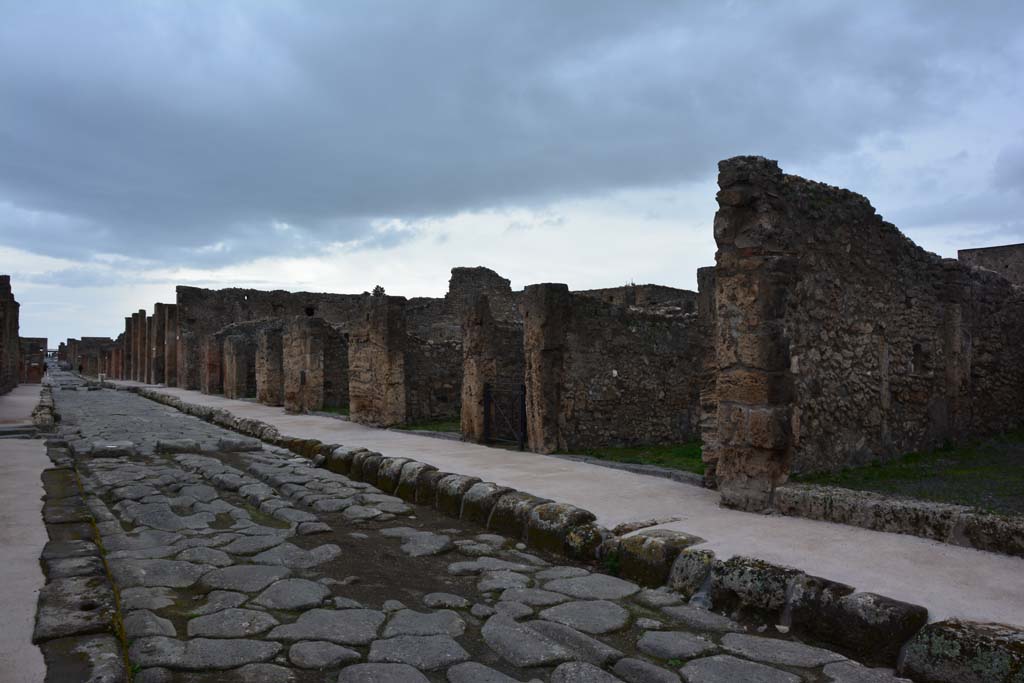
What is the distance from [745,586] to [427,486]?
365 centimetres

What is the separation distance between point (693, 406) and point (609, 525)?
22.2 feet

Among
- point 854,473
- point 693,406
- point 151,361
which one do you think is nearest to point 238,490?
point 854,473

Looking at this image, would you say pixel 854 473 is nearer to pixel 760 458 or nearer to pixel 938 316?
pixel 760 458

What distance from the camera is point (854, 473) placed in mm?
6871

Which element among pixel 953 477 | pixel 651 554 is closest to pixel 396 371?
pixel 953 477

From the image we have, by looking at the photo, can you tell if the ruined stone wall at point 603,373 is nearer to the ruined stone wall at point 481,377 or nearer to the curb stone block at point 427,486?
the ruined stone wall at point 481,377

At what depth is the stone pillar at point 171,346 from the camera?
105 ft

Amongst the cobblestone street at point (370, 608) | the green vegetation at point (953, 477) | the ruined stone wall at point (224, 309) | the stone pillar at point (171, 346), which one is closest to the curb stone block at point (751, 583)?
the cobblestone street at point (370, 608)

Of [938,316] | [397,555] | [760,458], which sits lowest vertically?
[397,555]

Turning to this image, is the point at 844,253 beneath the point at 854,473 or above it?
above

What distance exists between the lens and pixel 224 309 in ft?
107

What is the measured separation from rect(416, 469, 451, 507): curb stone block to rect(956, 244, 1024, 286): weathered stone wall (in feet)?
88.8

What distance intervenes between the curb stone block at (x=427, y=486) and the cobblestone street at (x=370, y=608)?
17 centimetres

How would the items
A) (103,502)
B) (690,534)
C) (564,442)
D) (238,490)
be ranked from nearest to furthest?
(690,534) < (103,502) < (238,490) < (564,442)
